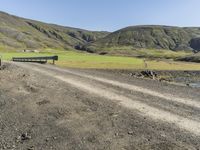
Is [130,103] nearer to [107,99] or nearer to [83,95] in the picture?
[107,99]

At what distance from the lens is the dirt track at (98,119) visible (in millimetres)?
10844

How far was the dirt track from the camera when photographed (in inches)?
427

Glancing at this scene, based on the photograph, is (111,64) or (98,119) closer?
(98,119)

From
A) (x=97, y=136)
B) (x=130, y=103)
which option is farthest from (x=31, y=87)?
(x=97, y=136)

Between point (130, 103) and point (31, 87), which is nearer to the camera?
point (130, 103)

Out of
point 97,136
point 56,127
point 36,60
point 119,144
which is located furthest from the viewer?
point 36,60

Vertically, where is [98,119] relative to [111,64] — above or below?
above

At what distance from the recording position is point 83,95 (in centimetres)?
1895

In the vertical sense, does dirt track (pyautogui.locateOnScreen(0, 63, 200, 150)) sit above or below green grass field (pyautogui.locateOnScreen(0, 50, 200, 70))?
above

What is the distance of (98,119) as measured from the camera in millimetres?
13523

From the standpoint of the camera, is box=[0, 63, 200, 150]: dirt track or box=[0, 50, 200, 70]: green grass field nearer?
box=[0, 63, 200, 150]: dirt track

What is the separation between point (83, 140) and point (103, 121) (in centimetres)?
223

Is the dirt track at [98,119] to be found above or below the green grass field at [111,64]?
above

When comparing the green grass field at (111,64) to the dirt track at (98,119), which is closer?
the dirt track at (98,119)
